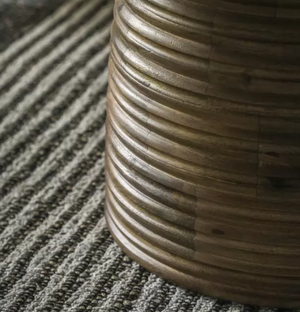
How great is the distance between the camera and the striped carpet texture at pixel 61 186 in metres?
0.75

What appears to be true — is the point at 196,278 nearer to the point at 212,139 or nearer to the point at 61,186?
the point at 212,139

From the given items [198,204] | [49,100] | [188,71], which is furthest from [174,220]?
[49,100]

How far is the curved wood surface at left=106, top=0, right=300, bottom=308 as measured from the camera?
1.98 feet

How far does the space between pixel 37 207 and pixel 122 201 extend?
0.51 feet

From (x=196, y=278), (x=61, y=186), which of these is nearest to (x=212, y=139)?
(x=196, y=278)

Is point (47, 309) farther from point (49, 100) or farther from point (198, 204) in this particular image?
point (49, 100)

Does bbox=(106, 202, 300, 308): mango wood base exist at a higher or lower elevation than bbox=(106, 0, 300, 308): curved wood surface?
lower

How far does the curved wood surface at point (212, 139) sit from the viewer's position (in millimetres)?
602

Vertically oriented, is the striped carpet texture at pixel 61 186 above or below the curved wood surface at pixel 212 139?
below

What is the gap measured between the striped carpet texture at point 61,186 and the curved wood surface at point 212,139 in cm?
5

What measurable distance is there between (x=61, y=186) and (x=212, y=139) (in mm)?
313

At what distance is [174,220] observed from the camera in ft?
2.27

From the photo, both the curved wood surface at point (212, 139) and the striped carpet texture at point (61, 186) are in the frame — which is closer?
the curved wood surface at point (212, 139)

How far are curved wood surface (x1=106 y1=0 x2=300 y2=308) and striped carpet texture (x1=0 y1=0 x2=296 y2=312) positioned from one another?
2.0 inches
